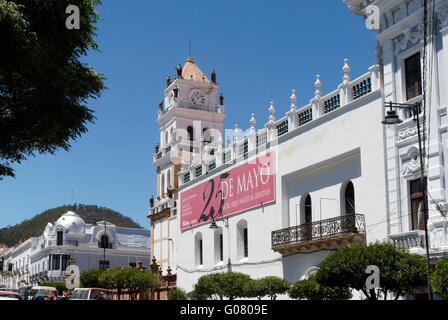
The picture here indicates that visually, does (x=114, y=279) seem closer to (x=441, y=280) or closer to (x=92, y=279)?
(x=92, y=279)

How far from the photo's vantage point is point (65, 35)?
1566 cm

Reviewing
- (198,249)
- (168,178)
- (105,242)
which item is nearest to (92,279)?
(168,178)

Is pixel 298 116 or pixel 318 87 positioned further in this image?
pixel 298 116

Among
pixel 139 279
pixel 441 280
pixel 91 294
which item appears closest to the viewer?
pixel 441 280

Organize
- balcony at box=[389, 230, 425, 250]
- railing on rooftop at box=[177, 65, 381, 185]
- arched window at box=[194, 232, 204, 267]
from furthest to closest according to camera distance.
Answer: arched window at box=[194, 232, 204, 267] < railing on rooftop at box=[177, 65, 381, 185] < balcony at box=[389, 230, 425, 250]

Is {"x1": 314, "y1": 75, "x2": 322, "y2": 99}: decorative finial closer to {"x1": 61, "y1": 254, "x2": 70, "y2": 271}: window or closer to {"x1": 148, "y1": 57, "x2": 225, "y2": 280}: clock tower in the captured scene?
{"x1": 148, "y1": 57, "x2": 225, "y2": 280}: clock tower

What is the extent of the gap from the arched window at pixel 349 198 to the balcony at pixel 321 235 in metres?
0.99

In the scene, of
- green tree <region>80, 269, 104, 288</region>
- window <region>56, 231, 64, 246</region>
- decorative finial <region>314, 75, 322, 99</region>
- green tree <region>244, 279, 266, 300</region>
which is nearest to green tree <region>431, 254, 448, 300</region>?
green tree <region>244, 279, 266, 300</region>

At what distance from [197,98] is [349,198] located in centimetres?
2681

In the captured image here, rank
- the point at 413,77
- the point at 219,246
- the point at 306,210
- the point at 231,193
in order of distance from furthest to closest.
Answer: the point at 219,246 < the point at 231,193 < the point at 306,210 < the point at 413,77

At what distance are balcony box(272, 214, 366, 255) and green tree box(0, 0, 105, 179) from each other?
11.6 meters

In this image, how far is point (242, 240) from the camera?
109ft

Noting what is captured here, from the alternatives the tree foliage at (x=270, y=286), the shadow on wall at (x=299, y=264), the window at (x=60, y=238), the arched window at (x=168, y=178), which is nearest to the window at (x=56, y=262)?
the window at (x=60, y=238)

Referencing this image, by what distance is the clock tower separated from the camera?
46.8m
